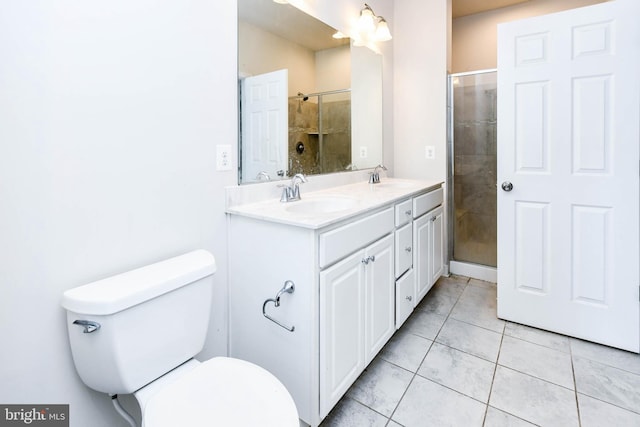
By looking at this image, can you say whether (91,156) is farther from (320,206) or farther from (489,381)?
(489,381)

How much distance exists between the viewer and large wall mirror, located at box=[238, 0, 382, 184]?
1.57 metres

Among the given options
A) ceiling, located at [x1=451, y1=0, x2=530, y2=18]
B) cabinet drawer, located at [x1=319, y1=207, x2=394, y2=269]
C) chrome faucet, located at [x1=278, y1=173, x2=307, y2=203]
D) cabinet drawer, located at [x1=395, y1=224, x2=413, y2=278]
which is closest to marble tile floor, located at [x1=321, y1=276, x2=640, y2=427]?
cabinet drawer, located at [x1=395, y1=224, x2=413, y2=278]

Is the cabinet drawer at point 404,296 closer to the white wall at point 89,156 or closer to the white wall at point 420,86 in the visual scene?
the white wall at point 89,156

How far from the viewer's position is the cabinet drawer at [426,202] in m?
2.04

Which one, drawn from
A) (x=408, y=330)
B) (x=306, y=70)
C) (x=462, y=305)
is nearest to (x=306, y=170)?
(x=306, y=70)

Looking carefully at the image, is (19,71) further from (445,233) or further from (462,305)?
(445,233)

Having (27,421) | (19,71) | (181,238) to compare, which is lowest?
(27,421)

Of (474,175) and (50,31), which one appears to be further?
(474,175)

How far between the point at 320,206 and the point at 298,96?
632 millimetres

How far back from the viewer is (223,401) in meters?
0.91

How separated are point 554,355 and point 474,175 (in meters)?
1.47

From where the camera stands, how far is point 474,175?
110 inches

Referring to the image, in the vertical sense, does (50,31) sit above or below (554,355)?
above

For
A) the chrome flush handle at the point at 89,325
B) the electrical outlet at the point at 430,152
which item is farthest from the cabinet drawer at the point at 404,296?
the chrome flush handle at the point at 89,325
